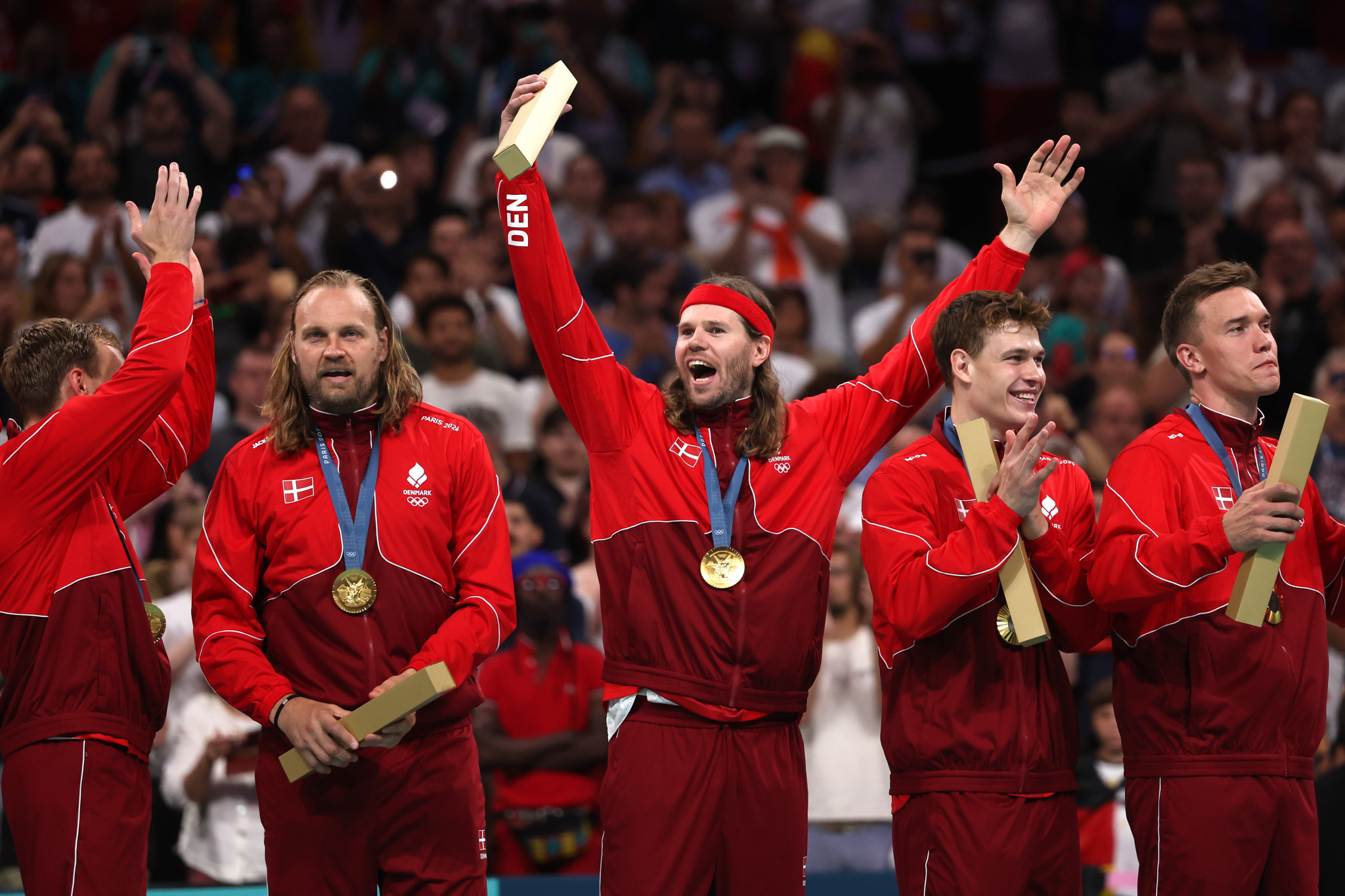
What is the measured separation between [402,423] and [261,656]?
0.90 m

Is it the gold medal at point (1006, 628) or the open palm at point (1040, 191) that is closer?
the gold medal at point (1006, 628)

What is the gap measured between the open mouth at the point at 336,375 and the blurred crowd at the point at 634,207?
2.87 meters

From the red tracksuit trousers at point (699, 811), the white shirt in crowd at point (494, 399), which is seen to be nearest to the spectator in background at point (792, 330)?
the white shirt in crowd at point (494, 399)

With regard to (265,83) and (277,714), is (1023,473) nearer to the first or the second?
(277,714)

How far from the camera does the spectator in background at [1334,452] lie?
9242 millimetres

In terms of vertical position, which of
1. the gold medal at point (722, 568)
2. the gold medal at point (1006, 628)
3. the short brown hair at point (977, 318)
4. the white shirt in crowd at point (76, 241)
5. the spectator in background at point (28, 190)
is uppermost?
the spectator in background at point (28, 190)

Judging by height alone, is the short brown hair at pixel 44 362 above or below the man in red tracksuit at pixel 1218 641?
above

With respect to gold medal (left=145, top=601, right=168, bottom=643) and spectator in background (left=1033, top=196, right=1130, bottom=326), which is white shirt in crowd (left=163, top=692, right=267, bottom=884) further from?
spectator in background (left=1033, top=196, right=1130, bottom=326)

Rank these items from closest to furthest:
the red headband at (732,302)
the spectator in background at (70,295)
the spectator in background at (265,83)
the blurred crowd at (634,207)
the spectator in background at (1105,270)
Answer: the red headband at (732,302) < the blurred crowd at (634,207) < the spectator in background at (70,295) < the spectator in background at (1105,270) < the spectator in background at (265,83)

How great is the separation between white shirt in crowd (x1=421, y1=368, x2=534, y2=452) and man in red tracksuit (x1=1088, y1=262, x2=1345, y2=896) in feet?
16.4

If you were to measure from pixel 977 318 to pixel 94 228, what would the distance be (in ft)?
24.6

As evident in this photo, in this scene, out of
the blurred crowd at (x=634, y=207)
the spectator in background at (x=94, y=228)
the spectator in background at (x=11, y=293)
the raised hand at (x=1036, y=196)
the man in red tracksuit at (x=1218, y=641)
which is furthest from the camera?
the spectator in background at (x=94, y=228)

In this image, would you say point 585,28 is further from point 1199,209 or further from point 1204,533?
point 1204,533

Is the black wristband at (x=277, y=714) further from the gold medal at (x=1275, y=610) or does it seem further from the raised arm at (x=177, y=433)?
the gold medal at (x=1275, y=610)
